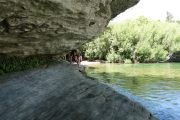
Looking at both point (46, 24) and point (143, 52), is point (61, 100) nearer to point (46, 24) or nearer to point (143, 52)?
point (46, 24)

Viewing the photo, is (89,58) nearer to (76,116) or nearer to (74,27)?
(74,27)

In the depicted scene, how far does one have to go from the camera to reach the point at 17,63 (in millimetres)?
16938

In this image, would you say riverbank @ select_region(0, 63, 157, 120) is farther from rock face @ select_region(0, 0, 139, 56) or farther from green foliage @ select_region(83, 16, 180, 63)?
green foliage @ select_region(83, 16, 180, 63)

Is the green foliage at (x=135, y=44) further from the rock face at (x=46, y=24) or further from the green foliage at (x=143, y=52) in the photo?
the rock face at (x=46, y=24)

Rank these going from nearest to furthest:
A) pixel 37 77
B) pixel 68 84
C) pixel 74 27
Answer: pixel 68 84 → pixel 37 77 → pixel 74 27

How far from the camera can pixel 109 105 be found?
11.3 metres

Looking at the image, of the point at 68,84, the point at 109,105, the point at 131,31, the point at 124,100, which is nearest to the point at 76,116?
the point at 109,105

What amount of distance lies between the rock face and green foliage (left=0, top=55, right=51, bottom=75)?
41cm

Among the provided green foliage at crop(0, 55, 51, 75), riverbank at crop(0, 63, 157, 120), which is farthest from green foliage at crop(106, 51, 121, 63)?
riverbank at crop(0, 63, 157, 120)

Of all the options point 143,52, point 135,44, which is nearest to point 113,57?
point 135,44

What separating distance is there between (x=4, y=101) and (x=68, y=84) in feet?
9.91

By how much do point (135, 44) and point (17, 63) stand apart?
188 feet

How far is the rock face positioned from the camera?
12094mm

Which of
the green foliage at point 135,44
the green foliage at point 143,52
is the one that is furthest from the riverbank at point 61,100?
the green foliage at point 135,44
